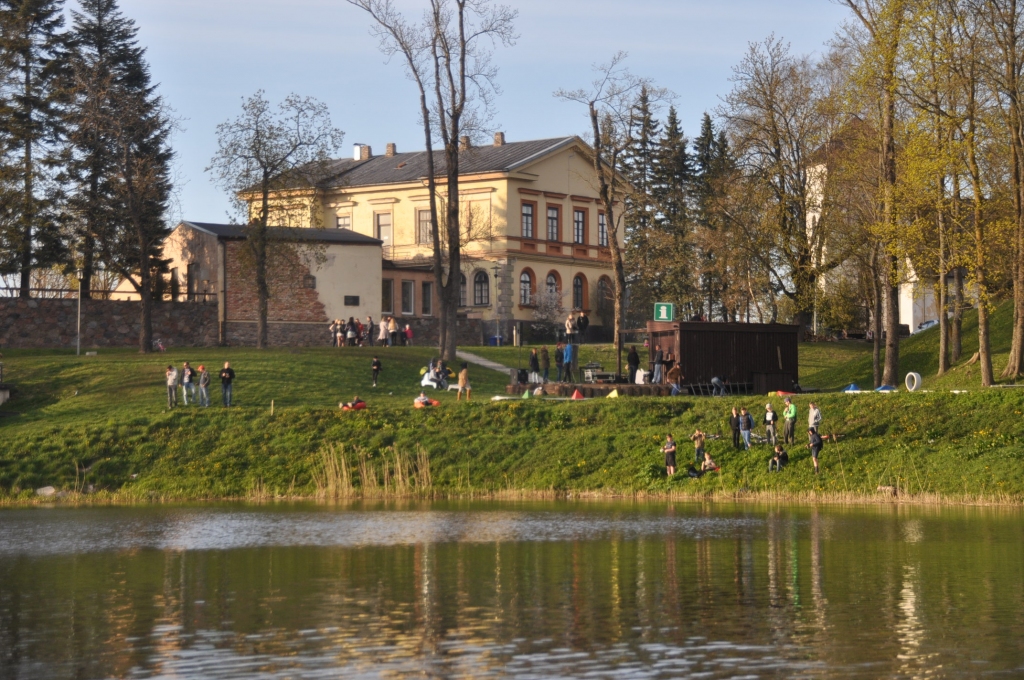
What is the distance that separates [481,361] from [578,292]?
23.3 meters

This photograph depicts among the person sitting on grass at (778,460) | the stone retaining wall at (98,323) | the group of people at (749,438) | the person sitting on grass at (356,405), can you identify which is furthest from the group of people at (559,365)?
the stone retaining wall at (98,323)

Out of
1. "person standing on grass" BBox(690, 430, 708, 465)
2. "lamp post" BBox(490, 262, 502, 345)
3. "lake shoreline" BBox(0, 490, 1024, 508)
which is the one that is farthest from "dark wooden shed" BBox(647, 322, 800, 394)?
"lamp post" BBox(490, 262, 502, 345)

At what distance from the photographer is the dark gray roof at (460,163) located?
251ft

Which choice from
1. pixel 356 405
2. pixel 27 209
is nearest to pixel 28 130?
pixel 27 209

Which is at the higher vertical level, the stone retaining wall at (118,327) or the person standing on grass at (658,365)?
the stone retaining wall at (118,327)

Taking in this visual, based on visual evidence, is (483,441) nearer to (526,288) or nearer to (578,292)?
(526,288)

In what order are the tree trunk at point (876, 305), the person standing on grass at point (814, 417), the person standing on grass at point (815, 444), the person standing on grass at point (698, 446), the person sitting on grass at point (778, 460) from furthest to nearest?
1. the tree trunk at point (876, 305)
2. the person standing on grass at point (698, 446)
3. the person sitting on grass at point (778, 460)
4. the person standing on grass at point (814, 417)
5. the person standing on grass at point (815, 444)

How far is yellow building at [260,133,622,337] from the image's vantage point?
74812 mm

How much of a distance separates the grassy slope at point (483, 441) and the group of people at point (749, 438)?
0.32m

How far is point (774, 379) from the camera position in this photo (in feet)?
148

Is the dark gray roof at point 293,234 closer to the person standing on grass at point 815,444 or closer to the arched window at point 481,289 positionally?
the arched window at point 481,289

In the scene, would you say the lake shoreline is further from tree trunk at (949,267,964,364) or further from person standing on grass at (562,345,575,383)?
person standing on grass at (562,345,575,383)

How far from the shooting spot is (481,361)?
56.9 meters

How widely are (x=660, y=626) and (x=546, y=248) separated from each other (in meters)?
61.6
